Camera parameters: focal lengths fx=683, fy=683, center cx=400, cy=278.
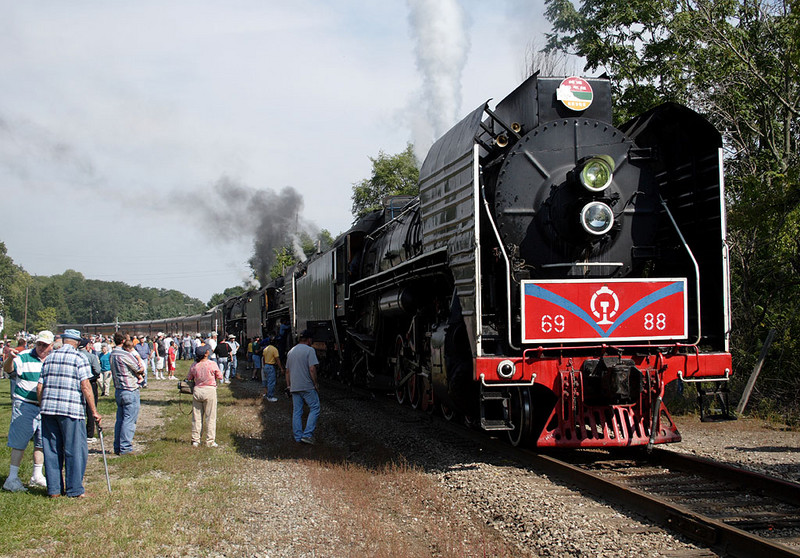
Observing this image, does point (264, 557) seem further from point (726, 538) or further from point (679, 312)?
point (679, 312)

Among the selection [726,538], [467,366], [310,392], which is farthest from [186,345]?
[726,538]

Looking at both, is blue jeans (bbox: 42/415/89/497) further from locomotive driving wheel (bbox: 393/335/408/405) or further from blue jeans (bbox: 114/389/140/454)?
locomotive driving wheel (bbox: 393/335/408/405)

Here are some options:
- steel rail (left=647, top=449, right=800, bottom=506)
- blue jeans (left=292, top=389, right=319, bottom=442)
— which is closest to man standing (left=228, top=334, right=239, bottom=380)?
blue jeans (left=292, top=389, right=319, bottom=442)

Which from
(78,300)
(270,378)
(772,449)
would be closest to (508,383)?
(772,449)

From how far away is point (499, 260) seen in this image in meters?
7.26

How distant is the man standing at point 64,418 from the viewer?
21.7 feet

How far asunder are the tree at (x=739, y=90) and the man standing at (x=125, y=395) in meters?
9.95

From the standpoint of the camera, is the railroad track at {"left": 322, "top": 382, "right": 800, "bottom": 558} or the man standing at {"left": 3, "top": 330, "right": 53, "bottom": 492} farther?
the man standing at {"left": 3, "top": 330, "right": 53, "bottom": 492}

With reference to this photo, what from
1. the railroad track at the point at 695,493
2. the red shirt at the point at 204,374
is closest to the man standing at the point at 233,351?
the red shirt at the point at 204,374

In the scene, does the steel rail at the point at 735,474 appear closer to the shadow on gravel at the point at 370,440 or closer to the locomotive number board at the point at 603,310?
the locomotive number board at the point at 603,310

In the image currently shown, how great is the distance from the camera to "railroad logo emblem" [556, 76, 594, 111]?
7.54 meters

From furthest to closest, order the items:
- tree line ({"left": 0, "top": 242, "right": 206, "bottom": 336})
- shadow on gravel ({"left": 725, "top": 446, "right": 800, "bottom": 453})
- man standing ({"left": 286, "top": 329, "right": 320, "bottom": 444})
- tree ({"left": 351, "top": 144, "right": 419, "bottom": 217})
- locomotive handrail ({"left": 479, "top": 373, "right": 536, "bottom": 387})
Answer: tree line ({"left": 0, "top": 242, "right": 206, "bottom": 336}) < tree ({"left": 351, "top": 144, "right": 419, "bottom": 217}) < man standing ({"left": 286, "top": 329, "right": 320, "bottom": 444}) < shadow on gravel ({"left": 725, "top": 446, "right": 800, "bottom": 453}) < locomotive handrail ({"left": 479, "top": 373, "right": 536, "bottom": 387})

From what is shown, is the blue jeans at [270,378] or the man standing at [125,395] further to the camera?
the blue jeans at [270,378]

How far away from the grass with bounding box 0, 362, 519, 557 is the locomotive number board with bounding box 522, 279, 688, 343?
1.93 m
